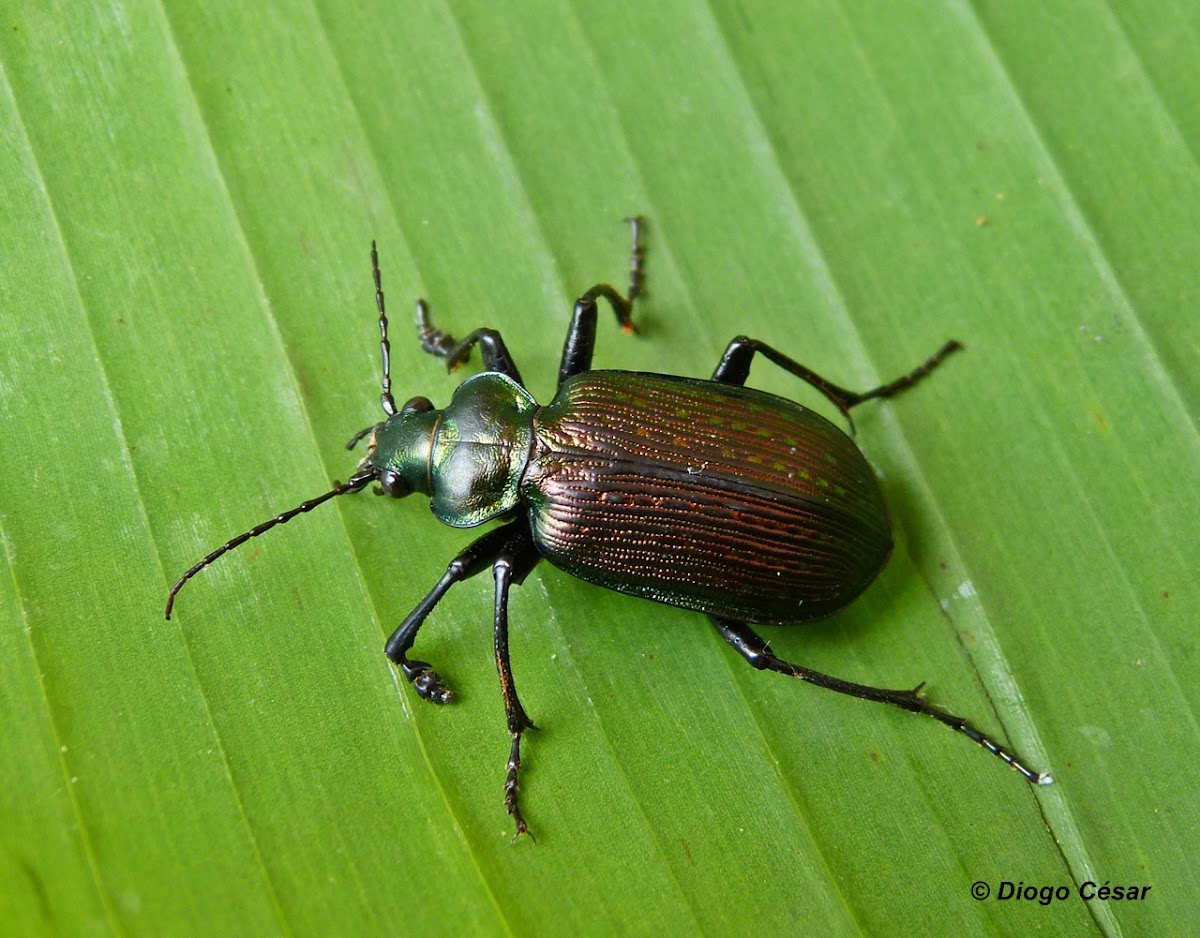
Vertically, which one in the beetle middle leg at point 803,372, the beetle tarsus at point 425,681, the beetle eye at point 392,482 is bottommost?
the beetle tarsus at point 425,681

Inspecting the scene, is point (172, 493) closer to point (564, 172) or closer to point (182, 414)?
point (182, 414)

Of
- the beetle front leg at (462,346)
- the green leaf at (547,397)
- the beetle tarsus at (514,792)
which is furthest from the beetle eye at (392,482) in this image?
the beetle tarsus at (514,792)

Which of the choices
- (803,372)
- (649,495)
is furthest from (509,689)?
(803,372)

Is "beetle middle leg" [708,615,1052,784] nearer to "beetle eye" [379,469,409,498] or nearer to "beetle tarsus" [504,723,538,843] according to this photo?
"beetle tarsus" [504,723,538,843]

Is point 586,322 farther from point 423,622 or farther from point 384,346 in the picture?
point 423,622

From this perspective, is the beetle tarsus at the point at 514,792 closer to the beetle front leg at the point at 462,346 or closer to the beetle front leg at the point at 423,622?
the beetle front leg at the point at 423,622

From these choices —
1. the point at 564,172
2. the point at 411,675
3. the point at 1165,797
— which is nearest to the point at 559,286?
the point at 564,172
